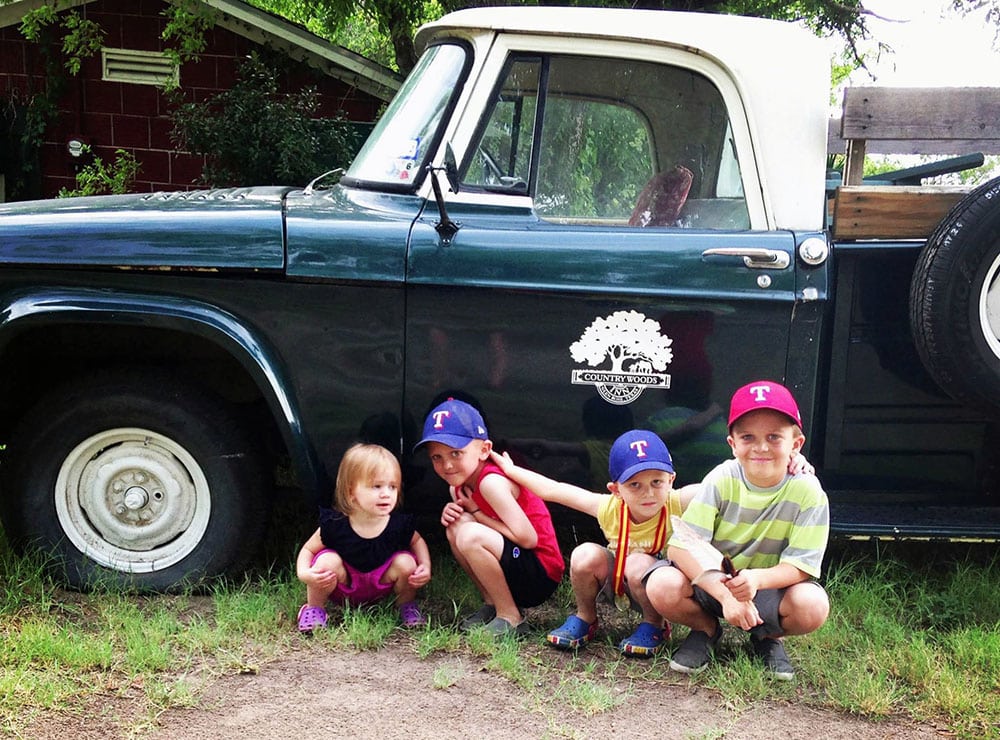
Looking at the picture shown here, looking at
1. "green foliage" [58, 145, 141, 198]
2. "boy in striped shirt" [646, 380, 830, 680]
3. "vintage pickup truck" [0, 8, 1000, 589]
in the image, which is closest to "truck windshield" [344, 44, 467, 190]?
"vintage pickup truck" [0, 8, 1000, 589]

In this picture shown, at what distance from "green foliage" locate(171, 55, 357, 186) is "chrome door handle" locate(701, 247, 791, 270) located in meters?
6.75

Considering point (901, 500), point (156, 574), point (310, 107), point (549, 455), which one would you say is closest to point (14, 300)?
point (156, 574)

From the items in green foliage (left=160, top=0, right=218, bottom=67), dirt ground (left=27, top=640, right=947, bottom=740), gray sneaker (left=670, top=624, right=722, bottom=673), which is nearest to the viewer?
dirt ground (left=27, top=640, right=947, bottom=740)

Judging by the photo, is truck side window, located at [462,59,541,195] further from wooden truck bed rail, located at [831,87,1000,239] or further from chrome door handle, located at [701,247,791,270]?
wooden truck bed rail, located at [831,87,1000,239]

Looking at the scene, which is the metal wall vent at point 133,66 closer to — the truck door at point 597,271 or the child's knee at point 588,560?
the truck door at point 597,271

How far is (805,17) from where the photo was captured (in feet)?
35.9

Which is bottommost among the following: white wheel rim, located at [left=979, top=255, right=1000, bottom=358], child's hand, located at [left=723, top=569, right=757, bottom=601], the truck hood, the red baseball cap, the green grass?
the green grass

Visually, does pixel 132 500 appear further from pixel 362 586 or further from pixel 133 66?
pixel 133 66

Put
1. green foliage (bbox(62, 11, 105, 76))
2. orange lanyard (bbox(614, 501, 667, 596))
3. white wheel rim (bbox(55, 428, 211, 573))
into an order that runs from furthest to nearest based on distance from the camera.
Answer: green foliage (bbox(62, 11, 105, 76))
white wheel rim (bbox(55, 428, 211, 573))
orange lanyard (bbox(614, 501, 667, 596))

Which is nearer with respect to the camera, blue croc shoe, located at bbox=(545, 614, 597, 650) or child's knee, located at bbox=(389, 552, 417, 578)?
→ blue croc shoe, located at bbox=(545, 614, 597, 650)

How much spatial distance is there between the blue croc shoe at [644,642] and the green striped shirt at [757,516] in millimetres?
394

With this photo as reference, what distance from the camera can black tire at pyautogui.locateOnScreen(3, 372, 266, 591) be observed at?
3553 mm

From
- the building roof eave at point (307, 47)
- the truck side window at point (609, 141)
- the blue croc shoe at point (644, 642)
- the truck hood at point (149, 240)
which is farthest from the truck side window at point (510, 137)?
the building roof eave at point (307, 47)

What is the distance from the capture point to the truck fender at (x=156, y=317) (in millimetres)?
3365
